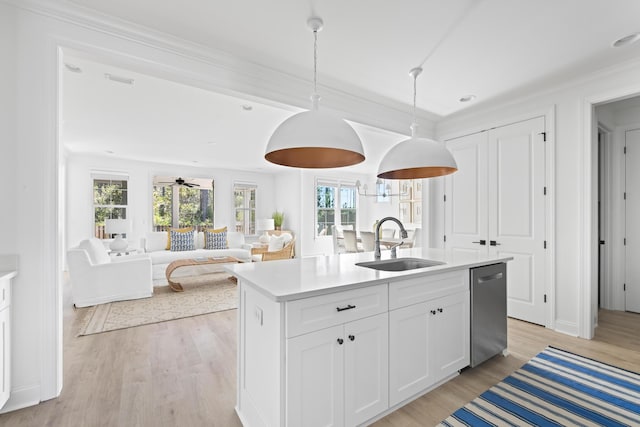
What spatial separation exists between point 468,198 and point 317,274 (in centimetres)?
298

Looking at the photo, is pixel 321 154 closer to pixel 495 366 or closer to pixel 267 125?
pixel 495 366

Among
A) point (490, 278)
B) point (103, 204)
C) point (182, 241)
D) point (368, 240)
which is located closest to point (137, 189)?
Result: point (103, 204)

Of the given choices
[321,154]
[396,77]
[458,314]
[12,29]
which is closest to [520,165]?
[396,77]

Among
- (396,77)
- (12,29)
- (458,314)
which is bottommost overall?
(458,314)

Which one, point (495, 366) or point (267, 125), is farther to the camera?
point (267, 125)

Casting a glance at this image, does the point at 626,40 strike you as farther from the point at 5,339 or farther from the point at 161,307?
the point at 161,307

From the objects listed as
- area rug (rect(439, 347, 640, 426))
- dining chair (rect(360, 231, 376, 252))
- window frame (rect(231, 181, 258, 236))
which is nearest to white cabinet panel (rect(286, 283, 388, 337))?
area rug (rect(439, 347, 640, 426))

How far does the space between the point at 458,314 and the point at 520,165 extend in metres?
2.23

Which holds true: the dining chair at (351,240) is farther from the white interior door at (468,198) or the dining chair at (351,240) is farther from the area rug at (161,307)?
the area rug at (161,307)

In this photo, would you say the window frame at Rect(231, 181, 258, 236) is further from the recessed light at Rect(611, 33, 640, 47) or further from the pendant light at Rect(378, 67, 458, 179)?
the recessed light at Rect(611, 33, 640, 47)

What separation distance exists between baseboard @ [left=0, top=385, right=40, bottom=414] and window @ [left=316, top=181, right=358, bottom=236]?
23.4ft

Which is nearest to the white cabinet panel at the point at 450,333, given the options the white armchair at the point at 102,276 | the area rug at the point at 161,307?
the area rug at the point at 161,307

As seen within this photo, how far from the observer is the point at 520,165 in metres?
3.43

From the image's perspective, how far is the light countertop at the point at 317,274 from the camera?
1.41 metres
